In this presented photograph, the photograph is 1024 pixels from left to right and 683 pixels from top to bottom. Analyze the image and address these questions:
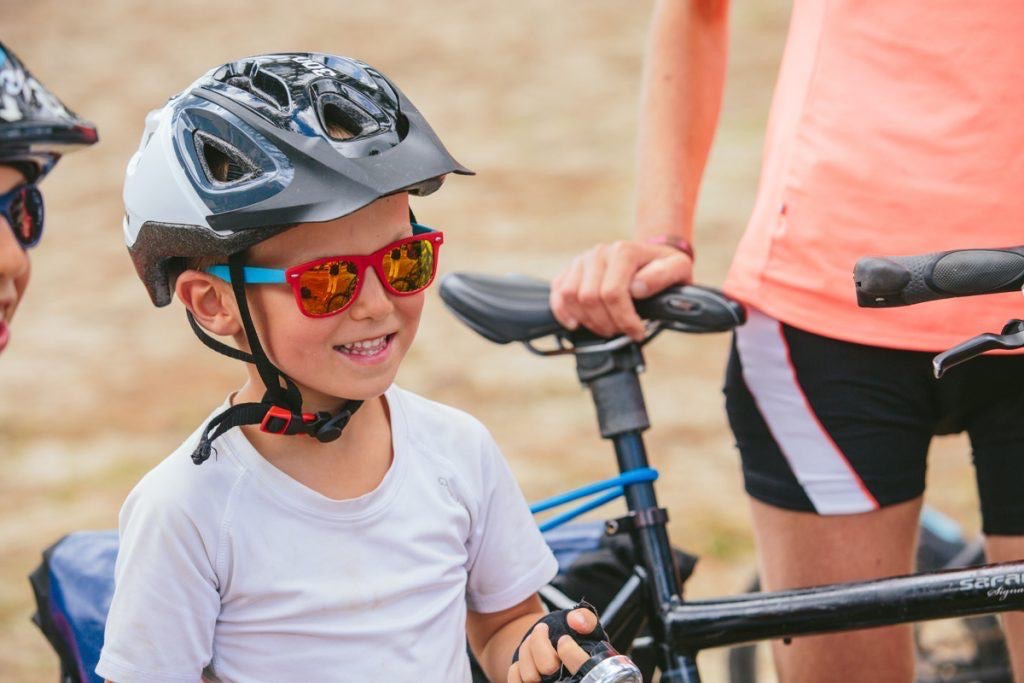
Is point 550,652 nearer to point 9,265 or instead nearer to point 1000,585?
point 1000,585

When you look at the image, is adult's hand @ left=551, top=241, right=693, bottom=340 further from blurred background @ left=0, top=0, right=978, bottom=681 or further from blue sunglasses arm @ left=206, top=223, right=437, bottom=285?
blurred background @ left=0, top=0, right=978, bottom=681

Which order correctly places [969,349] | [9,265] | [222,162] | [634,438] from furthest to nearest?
1. [634,438]
2. [9,265]
3. [222,162]
4. [969,349]

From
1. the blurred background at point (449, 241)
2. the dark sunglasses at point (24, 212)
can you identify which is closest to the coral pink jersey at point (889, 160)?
the dark sunglasses at point (24, 212)

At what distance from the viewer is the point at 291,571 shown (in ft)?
6.31

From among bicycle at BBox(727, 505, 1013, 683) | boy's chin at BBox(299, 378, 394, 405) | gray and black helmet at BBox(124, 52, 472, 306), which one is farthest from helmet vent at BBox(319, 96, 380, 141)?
bicycle at BBox(727, 505, 1013, 683)

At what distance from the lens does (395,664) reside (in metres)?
1.98

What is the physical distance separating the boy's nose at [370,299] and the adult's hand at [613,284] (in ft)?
2.37

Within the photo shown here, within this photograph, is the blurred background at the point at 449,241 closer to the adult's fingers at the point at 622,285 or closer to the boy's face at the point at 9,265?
the adult's fingers at the point at 622,285

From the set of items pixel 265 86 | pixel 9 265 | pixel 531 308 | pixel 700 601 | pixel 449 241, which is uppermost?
pixel 265 86

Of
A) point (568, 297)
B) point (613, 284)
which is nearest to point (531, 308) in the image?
point (568, 297)

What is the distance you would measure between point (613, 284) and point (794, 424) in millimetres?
469

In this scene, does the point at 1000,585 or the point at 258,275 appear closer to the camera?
the point at 258,275

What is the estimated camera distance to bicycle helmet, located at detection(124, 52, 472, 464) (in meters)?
1.85

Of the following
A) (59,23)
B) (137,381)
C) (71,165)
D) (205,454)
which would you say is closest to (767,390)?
(205,454)
